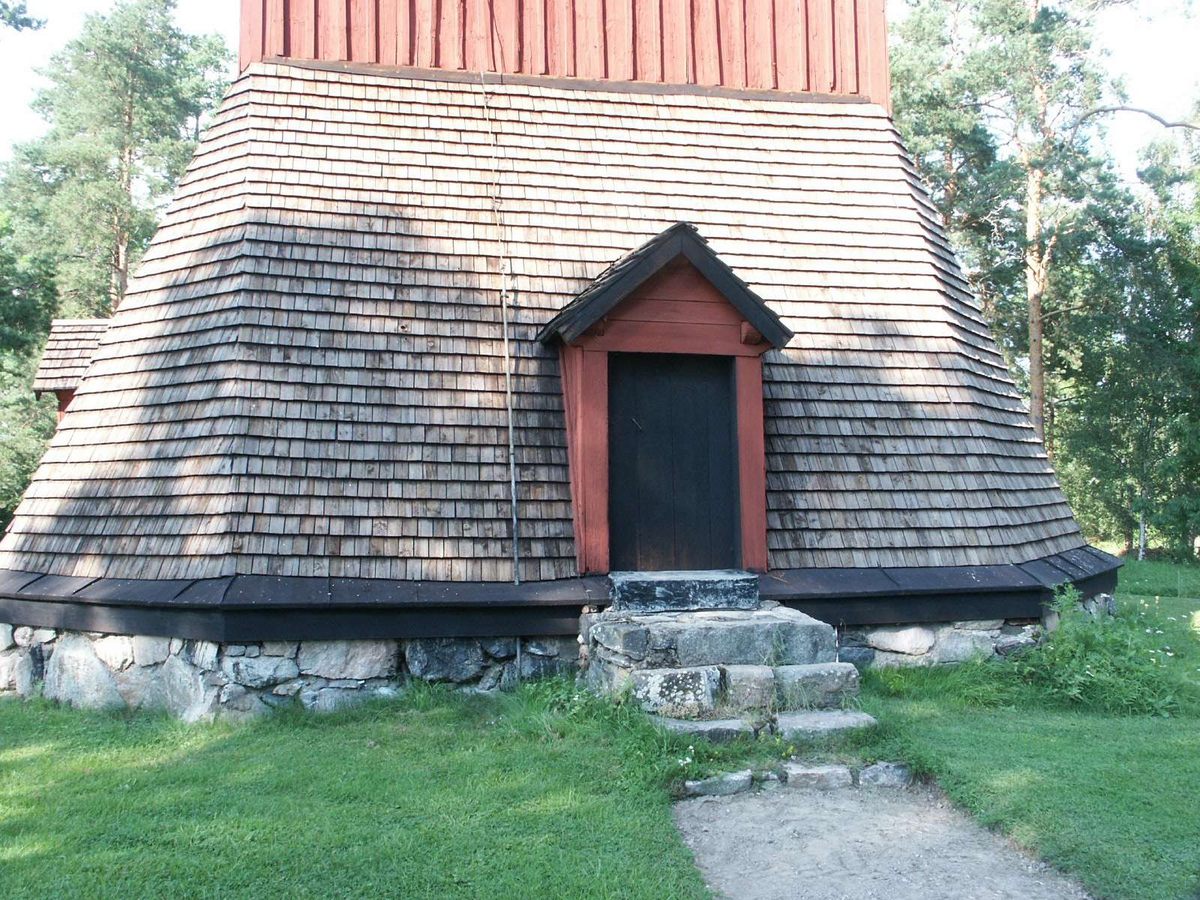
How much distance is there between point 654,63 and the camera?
8430mm

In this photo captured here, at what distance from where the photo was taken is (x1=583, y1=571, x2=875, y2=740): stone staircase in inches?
191

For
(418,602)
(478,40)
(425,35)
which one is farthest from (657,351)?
(425,35)

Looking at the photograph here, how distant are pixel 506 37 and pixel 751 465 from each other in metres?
4.48

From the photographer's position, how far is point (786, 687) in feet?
16.5

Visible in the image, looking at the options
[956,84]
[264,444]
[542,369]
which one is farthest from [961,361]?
[956,84]

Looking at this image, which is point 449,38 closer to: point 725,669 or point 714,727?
point 725,669

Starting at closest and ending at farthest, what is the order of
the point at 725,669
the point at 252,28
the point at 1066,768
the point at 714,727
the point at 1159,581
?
the point at 1066,768 < the point at 714,727 < the point at 725,669 < the point at 252,28 < the point at 1159,581

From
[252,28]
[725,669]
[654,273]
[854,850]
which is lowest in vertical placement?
[854,850]

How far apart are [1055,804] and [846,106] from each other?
6.56 meters

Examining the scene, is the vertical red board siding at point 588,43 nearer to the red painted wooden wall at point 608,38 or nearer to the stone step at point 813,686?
the red painted wooden wall at point 608,38

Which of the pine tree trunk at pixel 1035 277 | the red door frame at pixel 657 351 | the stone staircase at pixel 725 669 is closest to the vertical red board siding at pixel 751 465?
the red door frame at pixel 657 351

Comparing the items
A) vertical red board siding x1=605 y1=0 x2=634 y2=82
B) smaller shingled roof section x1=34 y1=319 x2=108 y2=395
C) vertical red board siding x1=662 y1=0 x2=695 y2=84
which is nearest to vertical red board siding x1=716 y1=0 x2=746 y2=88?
vertical red board siding x1=662 y1=0 x2=695 y2=84

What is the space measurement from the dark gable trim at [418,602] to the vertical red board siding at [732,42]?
15.5ft

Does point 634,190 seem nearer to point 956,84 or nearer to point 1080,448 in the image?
point 956,84
